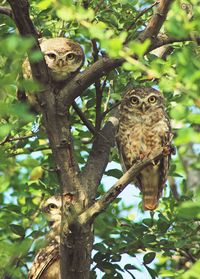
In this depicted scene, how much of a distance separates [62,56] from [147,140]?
956 mm

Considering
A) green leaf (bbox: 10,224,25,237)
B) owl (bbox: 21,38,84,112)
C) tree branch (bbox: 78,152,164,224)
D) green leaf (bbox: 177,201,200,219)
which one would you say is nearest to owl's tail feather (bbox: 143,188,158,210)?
green leaf (bbox: 10,224,25,237)

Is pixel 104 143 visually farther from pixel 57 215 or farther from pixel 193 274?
pixel 193 274

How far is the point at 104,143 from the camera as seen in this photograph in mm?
4613

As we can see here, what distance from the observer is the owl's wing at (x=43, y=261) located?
503 centimetres

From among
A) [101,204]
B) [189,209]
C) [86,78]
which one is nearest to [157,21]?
[86,78]

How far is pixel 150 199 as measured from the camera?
5340mm

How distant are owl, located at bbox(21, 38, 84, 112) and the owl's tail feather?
991mm

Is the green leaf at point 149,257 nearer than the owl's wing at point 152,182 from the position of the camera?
Yes

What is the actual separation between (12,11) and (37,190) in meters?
2.03

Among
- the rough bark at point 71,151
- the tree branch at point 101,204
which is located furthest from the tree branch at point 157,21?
the tree branch at point 101,204

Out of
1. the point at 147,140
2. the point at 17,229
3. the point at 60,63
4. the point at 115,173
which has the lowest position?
the point at 17,229

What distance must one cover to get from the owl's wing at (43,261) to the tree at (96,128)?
154mm

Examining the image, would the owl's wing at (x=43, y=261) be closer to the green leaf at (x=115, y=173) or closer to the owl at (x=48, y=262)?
the owl at (x=48, y=262)

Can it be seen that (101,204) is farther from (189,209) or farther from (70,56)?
(70,56)
